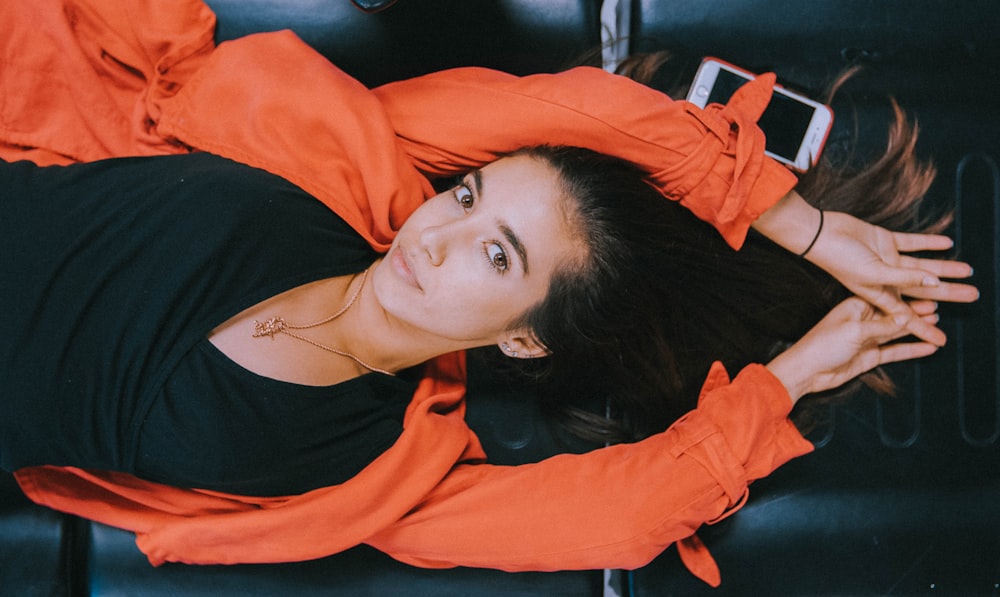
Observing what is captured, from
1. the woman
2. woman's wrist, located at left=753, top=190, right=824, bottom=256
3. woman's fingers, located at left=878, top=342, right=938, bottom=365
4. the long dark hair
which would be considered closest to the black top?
the woman

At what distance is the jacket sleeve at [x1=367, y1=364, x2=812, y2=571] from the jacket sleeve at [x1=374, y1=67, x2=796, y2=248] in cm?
26

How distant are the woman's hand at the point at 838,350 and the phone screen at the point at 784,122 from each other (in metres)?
0.25

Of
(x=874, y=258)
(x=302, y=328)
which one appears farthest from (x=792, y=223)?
(x=302, y=328)

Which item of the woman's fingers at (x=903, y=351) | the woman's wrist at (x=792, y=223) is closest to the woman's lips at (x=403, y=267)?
the woman's wrist at (x=792, y=223)

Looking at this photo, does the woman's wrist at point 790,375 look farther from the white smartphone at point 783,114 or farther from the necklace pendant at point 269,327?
the necklace pendant at point 269,327

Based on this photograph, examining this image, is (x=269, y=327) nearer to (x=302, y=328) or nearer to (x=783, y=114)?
(x=302, y=328)

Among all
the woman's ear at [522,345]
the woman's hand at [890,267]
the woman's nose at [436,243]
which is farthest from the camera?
the woman's hand at [890,267]

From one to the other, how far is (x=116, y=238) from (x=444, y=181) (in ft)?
1.45

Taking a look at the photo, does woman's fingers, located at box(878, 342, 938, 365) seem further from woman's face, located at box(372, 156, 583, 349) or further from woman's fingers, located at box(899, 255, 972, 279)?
woman's face, located at box(372, 156, 583, 349)

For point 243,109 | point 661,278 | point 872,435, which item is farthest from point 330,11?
point 872,435

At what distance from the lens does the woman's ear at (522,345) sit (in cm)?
95

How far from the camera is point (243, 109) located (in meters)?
0.99

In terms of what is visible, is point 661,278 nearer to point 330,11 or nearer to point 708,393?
point 708,393

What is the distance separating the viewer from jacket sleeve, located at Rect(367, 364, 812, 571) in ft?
3.20
